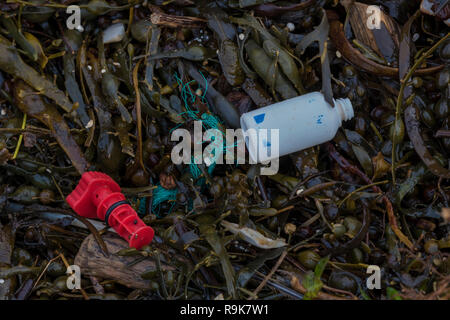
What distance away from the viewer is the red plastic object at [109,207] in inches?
54.9

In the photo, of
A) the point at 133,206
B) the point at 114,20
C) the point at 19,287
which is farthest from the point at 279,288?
the point at 114,20

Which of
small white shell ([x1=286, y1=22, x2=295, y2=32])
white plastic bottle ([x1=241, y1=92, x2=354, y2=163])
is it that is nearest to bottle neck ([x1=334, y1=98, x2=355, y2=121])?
white plastic bottle ([x1=241, y1=92, x2=354, y2=163])

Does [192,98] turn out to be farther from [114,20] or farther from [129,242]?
[129,242]

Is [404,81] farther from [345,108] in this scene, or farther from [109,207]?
[109,207]

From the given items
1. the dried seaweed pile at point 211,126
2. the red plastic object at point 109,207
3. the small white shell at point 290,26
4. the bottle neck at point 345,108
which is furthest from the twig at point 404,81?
the red plastic object at point 109,207

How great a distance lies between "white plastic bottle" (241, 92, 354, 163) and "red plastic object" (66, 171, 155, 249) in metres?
0.43

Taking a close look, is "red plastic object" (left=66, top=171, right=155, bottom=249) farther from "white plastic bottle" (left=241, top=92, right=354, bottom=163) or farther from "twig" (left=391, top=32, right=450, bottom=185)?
"twig" (left=391, top=32, right=450, bottom=185)

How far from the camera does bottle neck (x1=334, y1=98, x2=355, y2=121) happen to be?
1556 mm

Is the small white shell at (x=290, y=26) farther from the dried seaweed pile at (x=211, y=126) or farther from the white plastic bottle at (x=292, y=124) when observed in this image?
the white plastic bottle at (x=292, y=124)

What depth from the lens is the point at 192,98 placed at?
163 centimetres

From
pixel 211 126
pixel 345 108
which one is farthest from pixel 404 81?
pixel 211 126

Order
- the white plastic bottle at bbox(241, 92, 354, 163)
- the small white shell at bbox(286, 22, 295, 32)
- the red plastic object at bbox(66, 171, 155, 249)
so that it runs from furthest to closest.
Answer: the small white shell at bbox(286, 22, 295, 32) < the white plastic bottle at bbox(241, 92, 354, 163) < the red plastic object at bbox(66, 171, 155, 249)

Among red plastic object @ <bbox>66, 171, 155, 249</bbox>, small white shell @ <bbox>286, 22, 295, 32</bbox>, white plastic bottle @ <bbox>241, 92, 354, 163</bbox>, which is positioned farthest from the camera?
small white shell @ <bbox>286, 22, 295, 32</bbox>
